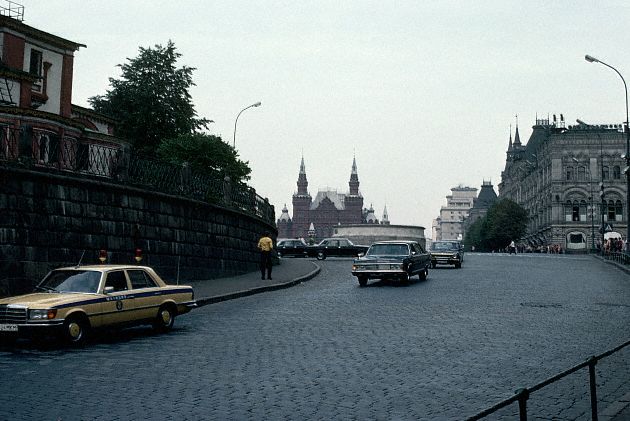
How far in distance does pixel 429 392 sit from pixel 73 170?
560 inches

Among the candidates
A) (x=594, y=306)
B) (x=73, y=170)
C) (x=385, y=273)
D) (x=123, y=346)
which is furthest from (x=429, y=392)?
(x=385, y=273)

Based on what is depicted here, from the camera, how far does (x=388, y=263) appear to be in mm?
24812

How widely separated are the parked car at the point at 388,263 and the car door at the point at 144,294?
11.9m

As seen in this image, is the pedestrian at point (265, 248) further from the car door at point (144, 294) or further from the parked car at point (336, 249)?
the parked car at point (336, 249)

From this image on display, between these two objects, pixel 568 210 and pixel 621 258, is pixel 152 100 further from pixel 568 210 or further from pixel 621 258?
pixel 568 210

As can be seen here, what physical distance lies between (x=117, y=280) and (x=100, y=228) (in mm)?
7733

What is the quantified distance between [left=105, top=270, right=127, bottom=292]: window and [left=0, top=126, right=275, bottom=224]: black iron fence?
6056mm

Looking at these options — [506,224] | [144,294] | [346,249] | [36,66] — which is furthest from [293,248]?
[506,224]

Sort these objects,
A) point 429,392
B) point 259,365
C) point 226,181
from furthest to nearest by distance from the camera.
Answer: point 226,181 → point 259,365 → point 429,392

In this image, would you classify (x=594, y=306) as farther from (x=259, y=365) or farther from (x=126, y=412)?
(x=126, y=412)

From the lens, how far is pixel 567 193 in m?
92.4

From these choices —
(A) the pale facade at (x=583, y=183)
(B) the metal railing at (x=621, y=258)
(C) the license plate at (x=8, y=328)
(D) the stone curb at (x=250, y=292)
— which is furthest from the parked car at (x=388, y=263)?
(A) the pale facade at (x=583, y=183)

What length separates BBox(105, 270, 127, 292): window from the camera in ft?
42.8

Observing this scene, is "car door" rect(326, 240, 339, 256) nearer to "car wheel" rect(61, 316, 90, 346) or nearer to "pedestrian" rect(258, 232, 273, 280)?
"pedestrian" rect(258, 232, 273, 280)
